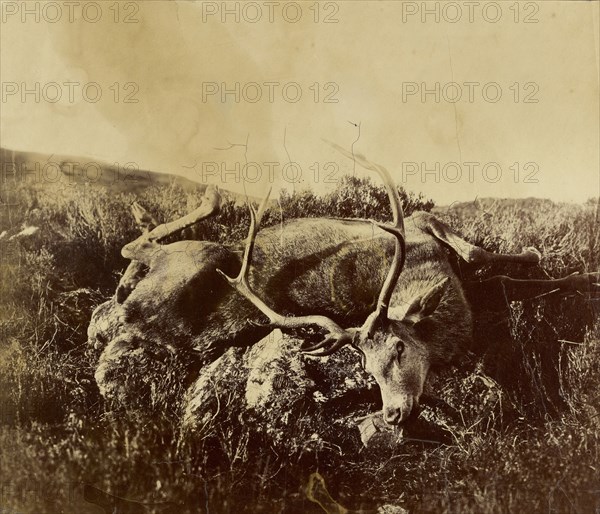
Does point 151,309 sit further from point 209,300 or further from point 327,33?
point 327,33

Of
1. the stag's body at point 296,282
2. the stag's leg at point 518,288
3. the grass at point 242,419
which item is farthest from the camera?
the stag's leg at point 518,288

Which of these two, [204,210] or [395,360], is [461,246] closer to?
[395,360]

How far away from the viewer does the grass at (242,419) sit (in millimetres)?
3256

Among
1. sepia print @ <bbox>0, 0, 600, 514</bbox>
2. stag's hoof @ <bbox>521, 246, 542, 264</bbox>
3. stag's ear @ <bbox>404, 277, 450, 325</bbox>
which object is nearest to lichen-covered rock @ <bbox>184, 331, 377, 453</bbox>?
sepia print @ <bbox>0, 0, 600, 514</bbox>

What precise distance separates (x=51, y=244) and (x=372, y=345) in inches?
68.1

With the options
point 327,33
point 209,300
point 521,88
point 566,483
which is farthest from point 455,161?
point 566,483

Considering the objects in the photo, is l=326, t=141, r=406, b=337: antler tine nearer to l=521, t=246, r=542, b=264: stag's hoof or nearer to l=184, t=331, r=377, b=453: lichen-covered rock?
l=184, t=331, r=377, b=453: lichen-covered rock

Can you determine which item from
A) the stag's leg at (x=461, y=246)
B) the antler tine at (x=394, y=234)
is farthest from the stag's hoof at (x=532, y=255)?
the antler tine at (x=394, y=234)

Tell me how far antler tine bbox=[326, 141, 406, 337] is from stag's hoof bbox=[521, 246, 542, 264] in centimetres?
70

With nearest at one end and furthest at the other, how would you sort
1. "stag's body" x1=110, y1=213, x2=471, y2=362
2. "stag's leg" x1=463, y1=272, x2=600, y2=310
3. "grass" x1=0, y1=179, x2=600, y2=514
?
"grass" x1=0, y1=179, x2=600, y2=514
"stag's body" x1=110, y1=213, x2=471, y2=362
"stag's leg" x1=463, y1=272, x2=600, y2=310

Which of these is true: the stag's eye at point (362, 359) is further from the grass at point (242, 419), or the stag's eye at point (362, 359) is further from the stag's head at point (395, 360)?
the grass at point (242, 419)

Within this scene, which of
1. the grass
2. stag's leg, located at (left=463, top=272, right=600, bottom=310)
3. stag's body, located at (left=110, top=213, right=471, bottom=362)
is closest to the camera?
the grass

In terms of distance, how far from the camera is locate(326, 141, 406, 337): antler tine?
3.35 meters

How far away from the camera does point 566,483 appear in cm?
346
